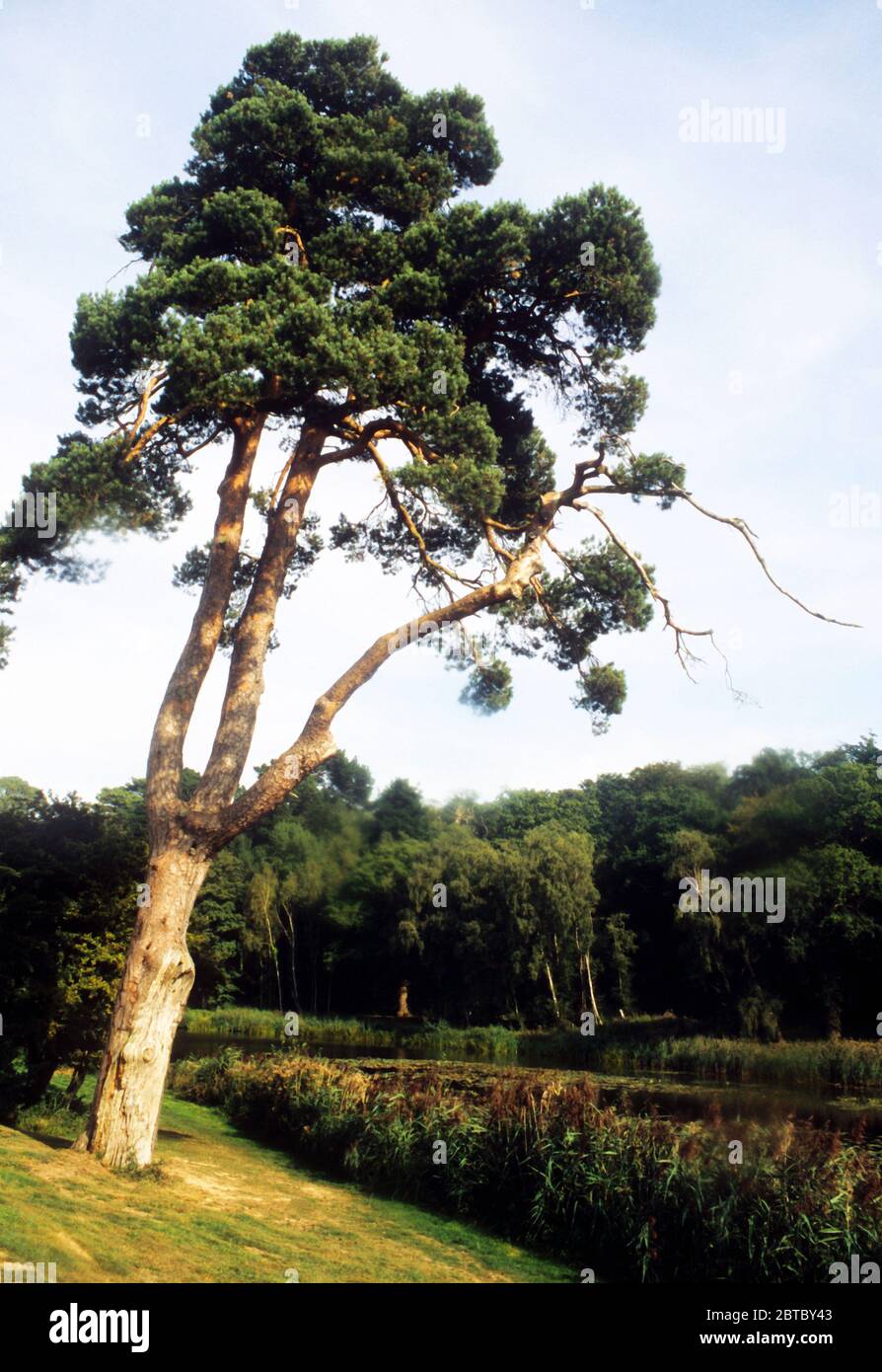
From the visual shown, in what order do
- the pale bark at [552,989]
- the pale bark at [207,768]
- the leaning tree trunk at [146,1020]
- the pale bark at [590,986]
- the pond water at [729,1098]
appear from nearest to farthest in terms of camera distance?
the leaning tree trunk at [146,1020]
the pale bark at [207,768]
the pond water at [729,1098]
the pale bark at [552,989]
the pale bark at [590,986]

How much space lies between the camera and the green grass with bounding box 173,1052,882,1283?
811 centimetres

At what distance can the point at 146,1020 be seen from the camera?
9812 mm

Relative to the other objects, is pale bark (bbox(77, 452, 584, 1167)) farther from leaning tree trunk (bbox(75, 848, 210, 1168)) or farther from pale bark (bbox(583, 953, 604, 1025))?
pale bark (bbox(583, 953, 604, 1025))

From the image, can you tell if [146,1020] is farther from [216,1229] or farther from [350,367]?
[350,367]

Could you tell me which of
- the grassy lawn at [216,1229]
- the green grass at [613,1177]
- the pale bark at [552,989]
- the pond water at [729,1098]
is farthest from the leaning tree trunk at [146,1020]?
the pale bark at [552,989]

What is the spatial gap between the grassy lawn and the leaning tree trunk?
1.15 feet

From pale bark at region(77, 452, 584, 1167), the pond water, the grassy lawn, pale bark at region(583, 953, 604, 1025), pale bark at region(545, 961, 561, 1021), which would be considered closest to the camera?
the grassy lawn

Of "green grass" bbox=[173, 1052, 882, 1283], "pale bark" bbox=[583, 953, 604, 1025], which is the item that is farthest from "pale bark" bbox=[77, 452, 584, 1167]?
"pale bark" bbox=[583, 953, 604, 1025]

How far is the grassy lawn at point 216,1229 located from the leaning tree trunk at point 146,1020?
1.15 feet

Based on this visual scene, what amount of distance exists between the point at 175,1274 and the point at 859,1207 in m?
5.45

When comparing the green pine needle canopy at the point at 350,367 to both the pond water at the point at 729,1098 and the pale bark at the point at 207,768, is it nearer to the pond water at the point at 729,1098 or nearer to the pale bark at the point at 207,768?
the pale bark at the point at 207,768

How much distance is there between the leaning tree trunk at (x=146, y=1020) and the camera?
9.60 meters

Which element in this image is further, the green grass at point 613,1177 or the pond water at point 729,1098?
the pond water at point 729,1098

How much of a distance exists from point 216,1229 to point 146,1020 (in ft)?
7.34
